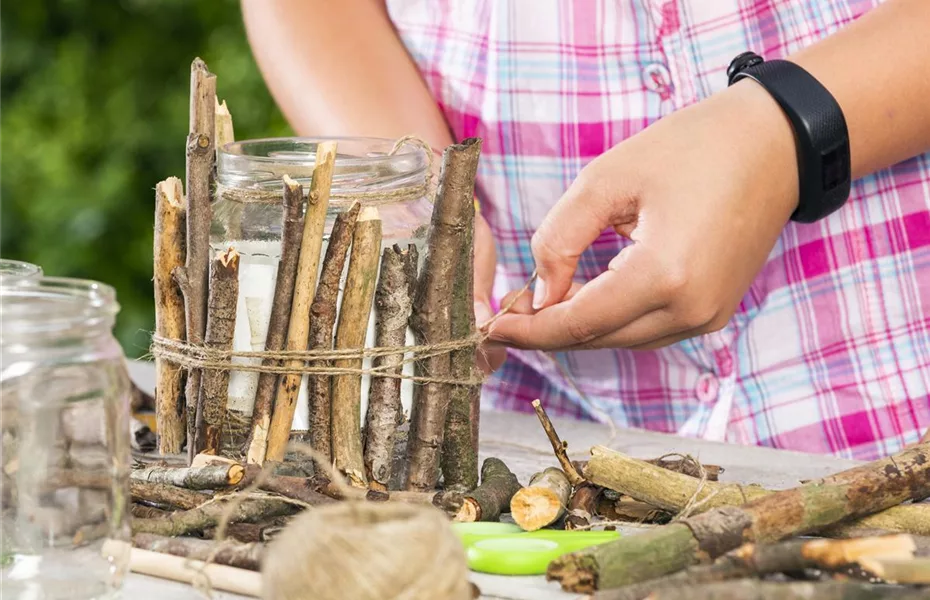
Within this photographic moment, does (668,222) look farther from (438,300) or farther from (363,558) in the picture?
(363,558)

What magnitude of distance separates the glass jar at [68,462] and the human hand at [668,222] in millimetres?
442

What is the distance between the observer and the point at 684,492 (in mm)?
1012

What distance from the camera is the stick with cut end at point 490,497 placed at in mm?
999

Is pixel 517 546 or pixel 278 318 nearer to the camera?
pixel 517 546

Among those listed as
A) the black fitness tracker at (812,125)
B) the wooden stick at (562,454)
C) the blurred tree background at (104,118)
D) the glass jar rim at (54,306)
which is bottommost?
the wooden stick at (562,454)

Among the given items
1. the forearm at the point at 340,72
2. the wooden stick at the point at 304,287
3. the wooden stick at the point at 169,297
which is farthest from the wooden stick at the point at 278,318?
the forearm at the point at 340,72

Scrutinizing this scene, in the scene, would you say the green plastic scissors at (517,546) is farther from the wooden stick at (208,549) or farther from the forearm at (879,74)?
the forearm at (879,74)

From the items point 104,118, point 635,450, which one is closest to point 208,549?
point 635,450

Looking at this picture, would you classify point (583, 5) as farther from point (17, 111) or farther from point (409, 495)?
point (17, 111)

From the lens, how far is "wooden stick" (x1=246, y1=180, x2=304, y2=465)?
3.31 ft

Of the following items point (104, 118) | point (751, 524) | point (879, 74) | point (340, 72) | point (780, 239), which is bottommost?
point (751, 524)

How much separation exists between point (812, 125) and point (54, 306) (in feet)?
2.54

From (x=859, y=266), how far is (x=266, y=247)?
2.62 feet

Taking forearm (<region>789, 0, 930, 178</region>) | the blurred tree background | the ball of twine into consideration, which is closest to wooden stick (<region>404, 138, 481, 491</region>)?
the ball of twine
